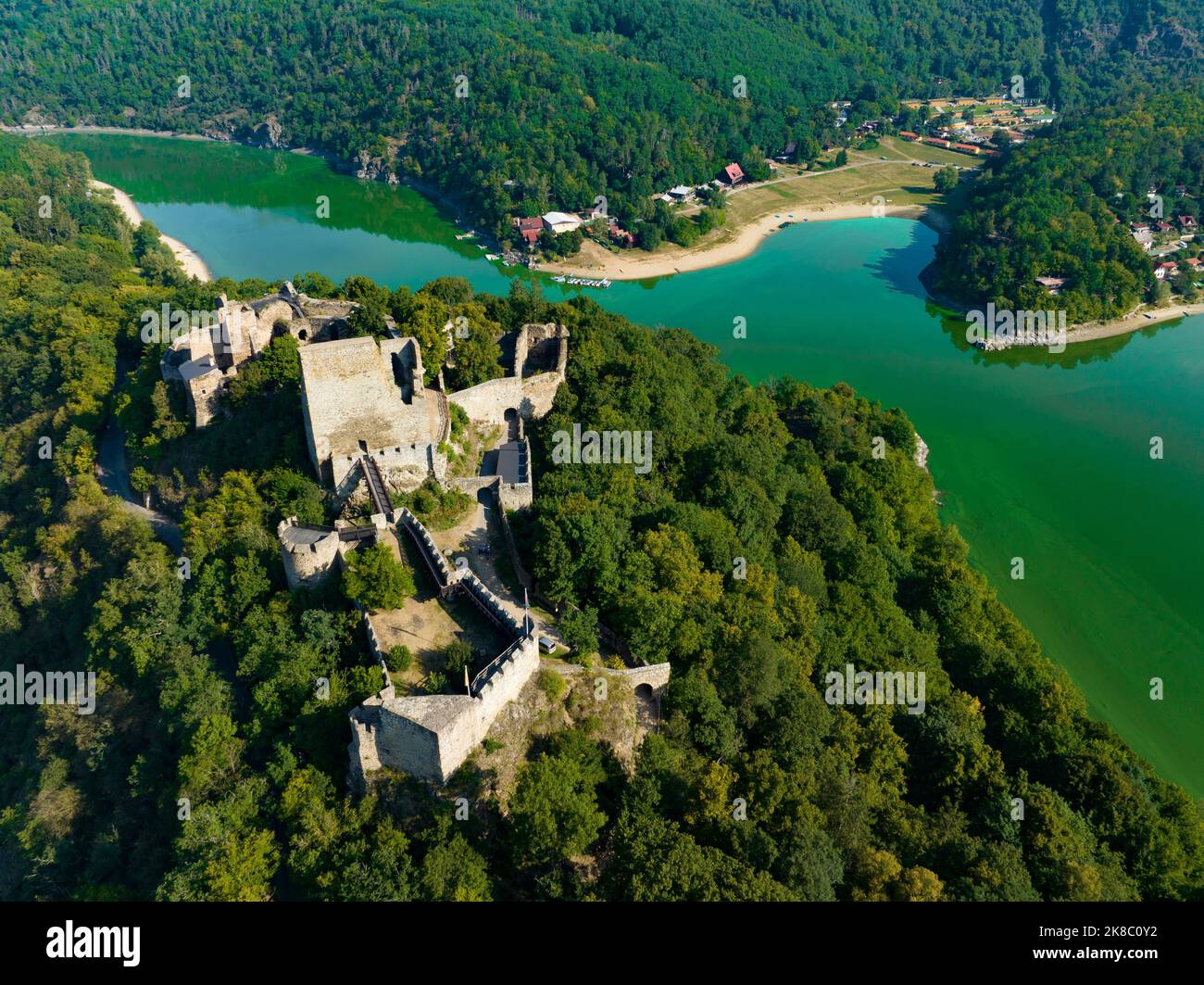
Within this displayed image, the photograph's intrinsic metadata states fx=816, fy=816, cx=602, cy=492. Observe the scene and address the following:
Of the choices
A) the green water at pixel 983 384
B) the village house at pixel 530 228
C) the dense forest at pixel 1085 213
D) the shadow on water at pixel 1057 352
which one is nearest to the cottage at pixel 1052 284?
the dense forest at pixel 1085 213

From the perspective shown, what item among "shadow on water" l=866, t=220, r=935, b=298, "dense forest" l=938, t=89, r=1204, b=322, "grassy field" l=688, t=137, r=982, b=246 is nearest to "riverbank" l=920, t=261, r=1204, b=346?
"dense forest" l=938, t=89, r=1204, b=322

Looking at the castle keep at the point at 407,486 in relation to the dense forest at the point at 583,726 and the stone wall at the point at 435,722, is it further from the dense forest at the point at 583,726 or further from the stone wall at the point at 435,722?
→ the dense forest at the point at 583,726

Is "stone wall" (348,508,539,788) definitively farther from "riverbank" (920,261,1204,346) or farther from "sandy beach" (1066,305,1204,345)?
"sandy beach" (1066,305,1204,345)

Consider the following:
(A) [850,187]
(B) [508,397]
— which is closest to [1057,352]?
(A) [850,187]

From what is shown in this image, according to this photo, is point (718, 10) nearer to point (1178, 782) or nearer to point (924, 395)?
point (924, 395)

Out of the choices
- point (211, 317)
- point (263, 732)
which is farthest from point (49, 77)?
point (263, 732)
